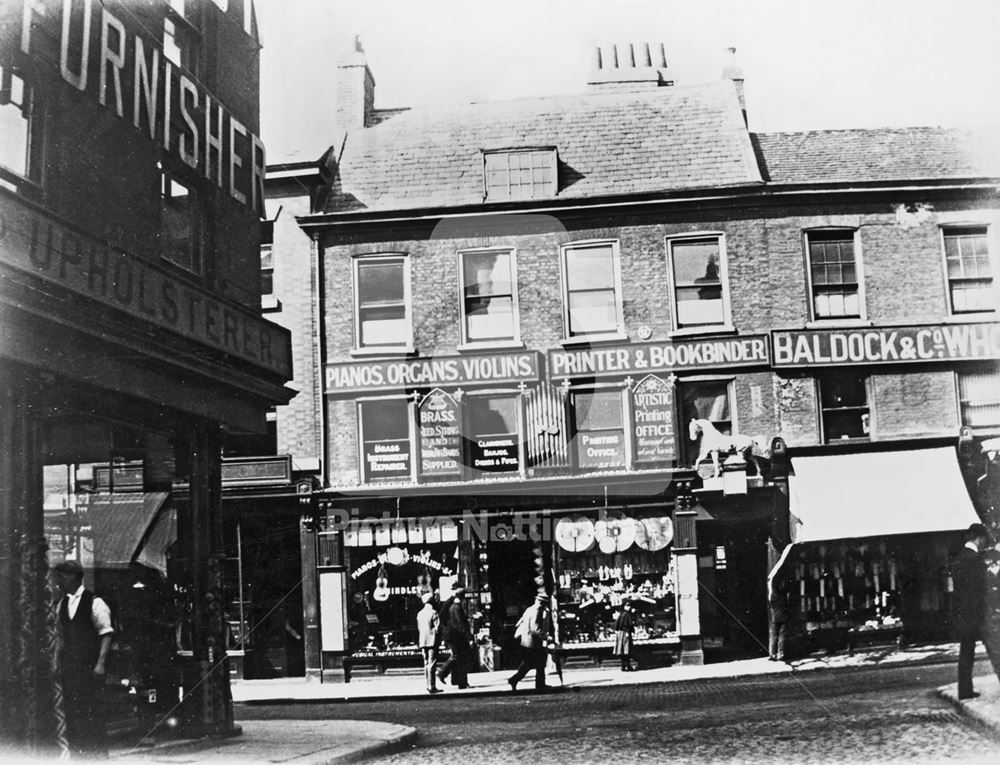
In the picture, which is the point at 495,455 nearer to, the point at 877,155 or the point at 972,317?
the point at 972,317

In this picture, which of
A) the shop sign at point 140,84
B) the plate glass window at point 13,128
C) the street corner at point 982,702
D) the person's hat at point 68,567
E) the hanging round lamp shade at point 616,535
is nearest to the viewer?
the plate glass window at point 13,128

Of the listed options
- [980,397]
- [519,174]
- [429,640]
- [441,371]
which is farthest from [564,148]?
[429,640]

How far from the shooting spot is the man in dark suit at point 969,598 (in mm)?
6688

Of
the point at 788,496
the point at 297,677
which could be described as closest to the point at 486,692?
the point at 297,677

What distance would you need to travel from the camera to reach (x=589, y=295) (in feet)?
24.8

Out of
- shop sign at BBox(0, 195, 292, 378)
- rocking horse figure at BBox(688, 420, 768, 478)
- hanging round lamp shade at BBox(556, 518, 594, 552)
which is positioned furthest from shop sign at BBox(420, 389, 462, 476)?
rocking horse figure at BBox(688, 420, 768, 478)

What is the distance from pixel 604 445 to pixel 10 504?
13.7 ft

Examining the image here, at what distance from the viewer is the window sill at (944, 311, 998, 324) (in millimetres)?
6966

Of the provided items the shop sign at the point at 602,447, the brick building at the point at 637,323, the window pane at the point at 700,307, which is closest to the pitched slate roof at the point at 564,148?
the brick building at the point at 637,323

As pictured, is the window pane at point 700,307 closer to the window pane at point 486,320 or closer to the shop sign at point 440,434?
the window pane at point 486,320

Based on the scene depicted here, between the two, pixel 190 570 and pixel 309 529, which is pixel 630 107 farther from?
pixel 190 570

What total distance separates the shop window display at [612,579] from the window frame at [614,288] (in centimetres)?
200

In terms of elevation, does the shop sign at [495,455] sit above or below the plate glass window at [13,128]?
below

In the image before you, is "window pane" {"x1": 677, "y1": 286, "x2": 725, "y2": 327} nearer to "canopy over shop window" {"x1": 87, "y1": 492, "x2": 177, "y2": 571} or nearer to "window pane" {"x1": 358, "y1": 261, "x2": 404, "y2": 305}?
"window pane" {"x1": 358, "y1": 261, "x2": 404, "y2": 305}
